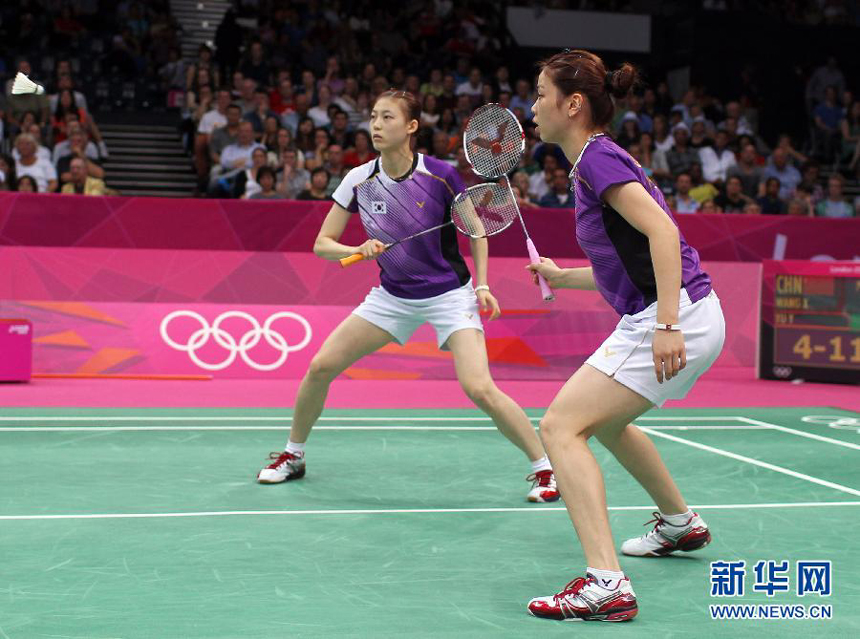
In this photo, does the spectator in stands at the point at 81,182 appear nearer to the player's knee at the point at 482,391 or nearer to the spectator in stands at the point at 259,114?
the spectator in stands at the point at 259,114

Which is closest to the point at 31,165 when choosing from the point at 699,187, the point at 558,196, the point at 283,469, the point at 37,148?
the point at 37,148

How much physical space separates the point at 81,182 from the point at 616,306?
8.57 metres

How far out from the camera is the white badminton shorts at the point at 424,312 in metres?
5.23

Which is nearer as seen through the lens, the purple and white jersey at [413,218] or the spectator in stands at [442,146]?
the purple and white jersey at [413,218]

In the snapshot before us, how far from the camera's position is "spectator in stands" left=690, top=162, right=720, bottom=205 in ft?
43.0

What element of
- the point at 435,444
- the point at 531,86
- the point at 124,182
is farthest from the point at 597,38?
the point at 435,444

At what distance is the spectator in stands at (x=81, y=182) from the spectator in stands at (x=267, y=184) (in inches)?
59.0

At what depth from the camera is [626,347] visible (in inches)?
135

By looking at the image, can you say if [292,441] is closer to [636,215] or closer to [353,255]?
[353,255]

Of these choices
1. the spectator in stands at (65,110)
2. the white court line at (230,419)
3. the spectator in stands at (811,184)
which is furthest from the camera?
the spectator in stands at (811,184)

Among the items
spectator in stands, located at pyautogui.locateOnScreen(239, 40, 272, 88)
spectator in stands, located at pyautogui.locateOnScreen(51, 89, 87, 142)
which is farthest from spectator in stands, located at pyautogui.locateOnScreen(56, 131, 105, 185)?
spectator in stands, located at pyautogui.locateOnScreen(239, 40, 272, 88)

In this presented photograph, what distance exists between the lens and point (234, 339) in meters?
9.70

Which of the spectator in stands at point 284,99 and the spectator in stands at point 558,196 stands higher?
the spectator in stands at point 284,99

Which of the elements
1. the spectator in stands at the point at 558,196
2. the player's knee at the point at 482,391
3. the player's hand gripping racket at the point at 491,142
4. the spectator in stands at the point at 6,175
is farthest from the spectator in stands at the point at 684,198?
the player's hand gripping racket at the point at 491,142
